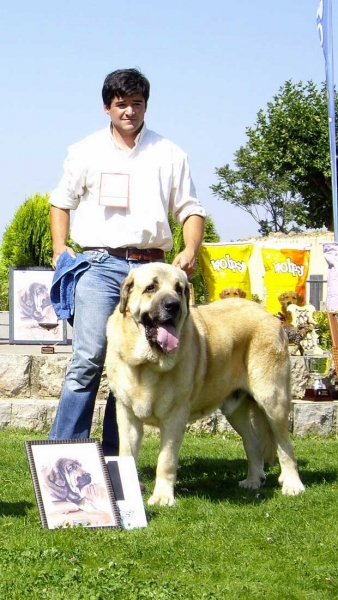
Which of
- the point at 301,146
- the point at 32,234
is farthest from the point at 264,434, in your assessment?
the point at 301,146

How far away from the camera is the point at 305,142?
37.4 m

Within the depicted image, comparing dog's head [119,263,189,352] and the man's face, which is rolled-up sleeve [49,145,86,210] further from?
dog's head [119,263,189,352]

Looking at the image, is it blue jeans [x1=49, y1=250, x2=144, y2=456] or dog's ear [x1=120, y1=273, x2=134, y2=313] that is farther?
blue jeans [x1=49, y1=250, x2=144, y2=456]

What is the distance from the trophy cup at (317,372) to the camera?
7809 millimetres

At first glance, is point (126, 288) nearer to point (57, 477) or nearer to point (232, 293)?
point (57, 477)

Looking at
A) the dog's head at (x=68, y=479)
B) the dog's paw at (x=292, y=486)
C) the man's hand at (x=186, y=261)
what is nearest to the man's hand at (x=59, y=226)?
the man's hand at (x=186, y=261)

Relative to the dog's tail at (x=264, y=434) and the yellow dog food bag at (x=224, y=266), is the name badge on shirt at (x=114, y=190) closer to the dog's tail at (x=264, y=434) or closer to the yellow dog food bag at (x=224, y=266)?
the dog's tail at (x=264, y=434)

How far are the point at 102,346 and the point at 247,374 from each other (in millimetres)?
956

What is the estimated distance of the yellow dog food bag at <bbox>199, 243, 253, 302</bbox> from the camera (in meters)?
9.66

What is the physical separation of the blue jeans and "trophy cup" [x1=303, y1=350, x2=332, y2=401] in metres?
3.46

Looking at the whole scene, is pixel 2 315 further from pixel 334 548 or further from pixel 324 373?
pixel 334 548

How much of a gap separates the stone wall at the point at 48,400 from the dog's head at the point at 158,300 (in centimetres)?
330

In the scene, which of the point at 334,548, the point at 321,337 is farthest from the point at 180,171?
the point at 321,337

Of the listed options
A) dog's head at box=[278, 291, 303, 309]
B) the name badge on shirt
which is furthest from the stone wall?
the name badge on shirt
